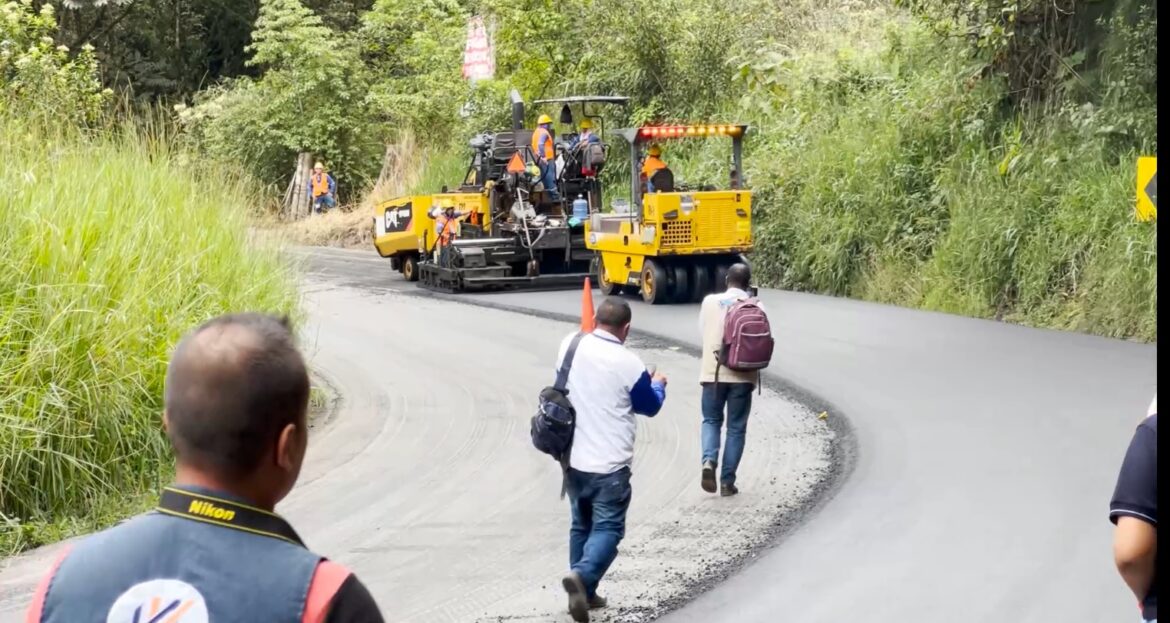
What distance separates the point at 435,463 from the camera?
1011 cm

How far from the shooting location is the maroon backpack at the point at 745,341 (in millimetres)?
8914

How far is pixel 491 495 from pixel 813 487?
6.69 ft

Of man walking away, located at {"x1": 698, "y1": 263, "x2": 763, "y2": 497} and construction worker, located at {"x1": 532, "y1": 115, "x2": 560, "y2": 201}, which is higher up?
construction worker, located at {"x1": 532, "y1": 115, "x2": 560, "y2": 201}

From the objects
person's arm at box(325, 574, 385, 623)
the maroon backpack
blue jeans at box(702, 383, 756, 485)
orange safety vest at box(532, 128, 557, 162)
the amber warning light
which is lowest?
blue jeans at box(702, 383, 756, 485)

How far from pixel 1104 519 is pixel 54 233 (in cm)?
710

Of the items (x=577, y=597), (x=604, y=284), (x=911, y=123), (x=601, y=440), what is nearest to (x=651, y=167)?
(x=604, y=284)

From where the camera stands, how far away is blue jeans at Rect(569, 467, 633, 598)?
6648 mm

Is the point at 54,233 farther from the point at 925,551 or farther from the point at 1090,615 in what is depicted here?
the point at 1090,615

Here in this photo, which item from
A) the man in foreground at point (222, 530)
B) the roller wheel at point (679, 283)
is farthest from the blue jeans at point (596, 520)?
the roller wheel at point (679, 283)

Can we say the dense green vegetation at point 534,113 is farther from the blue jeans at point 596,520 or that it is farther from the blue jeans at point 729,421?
the blue jeans at point 596,520

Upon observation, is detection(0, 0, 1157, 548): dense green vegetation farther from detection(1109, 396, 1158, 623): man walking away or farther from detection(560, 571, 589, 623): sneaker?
detection(1109, 396, 1158, 623): man walking away

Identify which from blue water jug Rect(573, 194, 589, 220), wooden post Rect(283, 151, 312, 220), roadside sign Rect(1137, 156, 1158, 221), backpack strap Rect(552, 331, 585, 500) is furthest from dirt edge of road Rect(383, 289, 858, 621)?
wooden post Rect(283, 151, 312, 220)

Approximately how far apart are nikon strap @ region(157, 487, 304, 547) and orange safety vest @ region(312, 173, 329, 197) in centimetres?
3374

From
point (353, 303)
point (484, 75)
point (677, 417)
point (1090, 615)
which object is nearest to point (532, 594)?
point (1090, 615)
